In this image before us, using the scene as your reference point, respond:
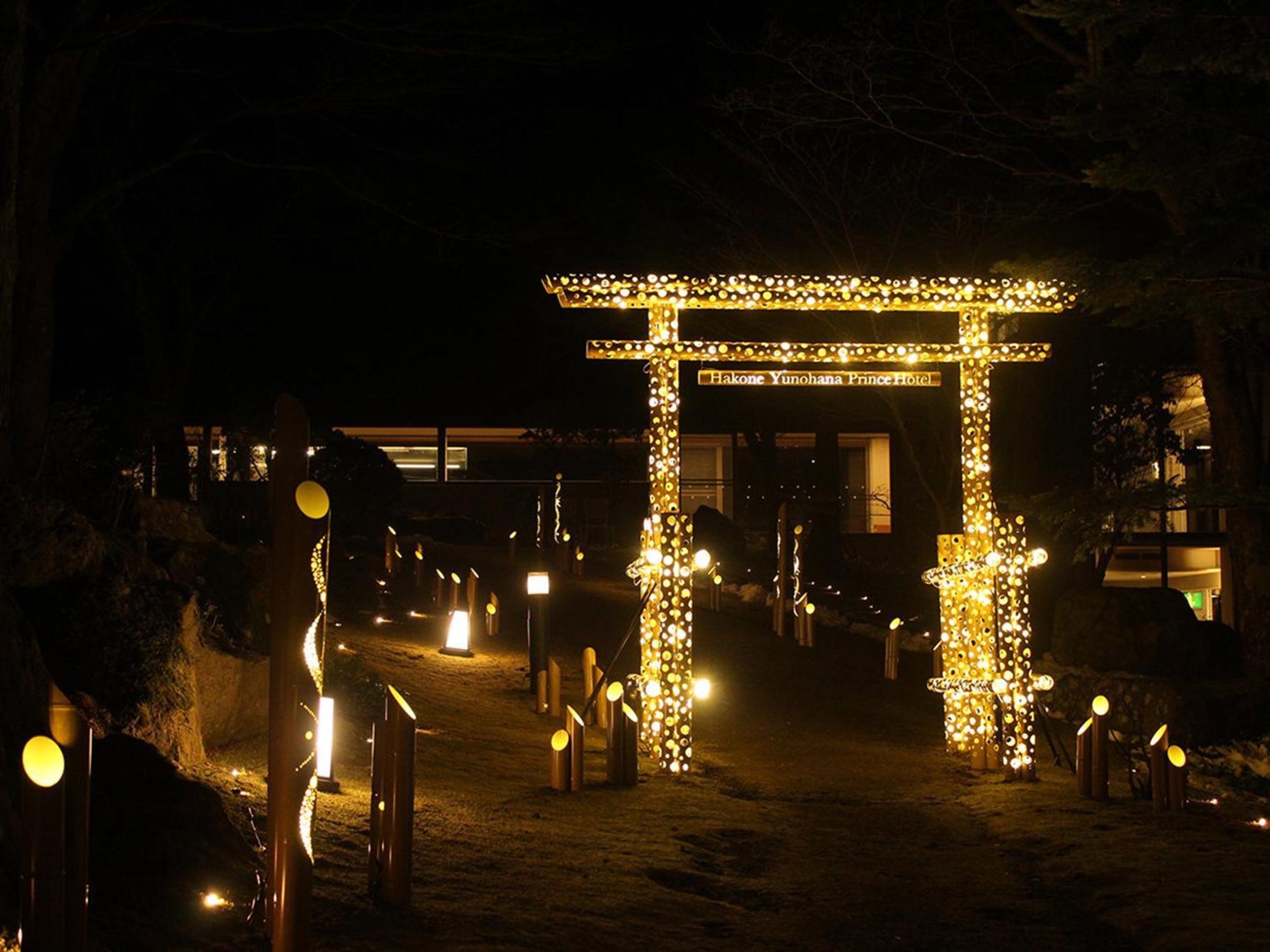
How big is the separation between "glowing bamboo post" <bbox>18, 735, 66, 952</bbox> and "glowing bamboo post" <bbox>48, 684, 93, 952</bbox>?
0.05 meters

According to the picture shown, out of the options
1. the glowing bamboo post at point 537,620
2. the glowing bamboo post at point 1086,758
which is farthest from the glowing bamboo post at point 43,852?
the glowing bamboo post at point 537,620

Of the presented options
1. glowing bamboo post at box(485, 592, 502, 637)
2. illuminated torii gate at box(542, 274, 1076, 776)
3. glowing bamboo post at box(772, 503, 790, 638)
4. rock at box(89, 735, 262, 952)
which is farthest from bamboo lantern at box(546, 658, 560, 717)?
rock at box(89, 735, 262, 952)

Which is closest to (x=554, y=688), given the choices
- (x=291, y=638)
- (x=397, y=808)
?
(x=397, y=808)

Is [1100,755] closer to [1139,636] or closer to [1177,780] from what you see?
[1177,780]

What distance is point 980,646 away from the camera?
11.8m

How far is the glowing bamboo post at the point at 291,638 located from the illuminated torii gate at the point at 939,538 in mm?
6022

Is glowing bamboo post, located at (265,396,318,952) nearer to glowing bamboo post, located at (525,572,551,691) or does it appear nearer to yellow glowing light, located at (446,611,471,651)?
glowing bamboo post, located at (525,572,551,691)

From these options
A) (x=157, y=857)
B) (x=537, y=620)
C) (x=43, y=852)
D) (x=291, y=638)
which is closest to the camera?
(x=43, y=852)

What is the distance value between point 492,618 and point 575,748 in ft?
28.5

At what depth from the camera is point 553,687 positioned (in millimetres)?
13469

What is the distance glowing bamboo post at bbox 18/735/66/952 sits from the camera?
423 centimetres

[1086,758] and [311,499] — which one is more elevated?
[311,499]

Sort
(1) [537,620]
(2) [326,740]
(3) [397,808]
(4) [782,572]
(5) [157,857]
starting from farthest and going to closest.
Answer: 1. (4) [782,572]
2. (1) [537,620]
3. (2) [326,740]
4. (3) [397,808]
5. (5) [157,857]

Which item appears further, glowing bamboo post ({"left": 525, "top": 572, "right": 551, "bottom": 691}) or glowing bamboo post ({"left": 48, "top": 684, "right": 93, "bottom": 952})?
glowing bamboo post ({"left": 525, "top": 572, "right": 551, "bottom": 691})
